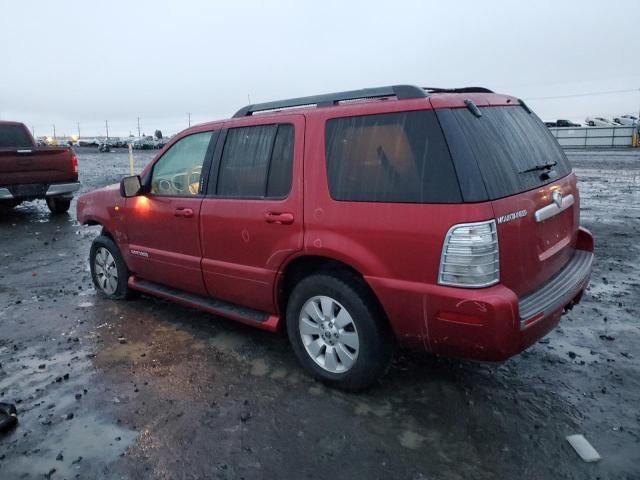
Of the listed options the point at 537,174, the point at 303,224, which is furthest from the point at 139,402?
the point at 537,174

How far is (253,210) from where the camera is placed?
12.9ft

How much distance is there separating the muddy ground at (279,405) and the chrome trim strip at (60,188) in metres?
6.54

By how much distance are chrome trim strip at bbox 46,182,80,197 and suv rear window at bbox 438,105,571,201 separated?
10.4 metres

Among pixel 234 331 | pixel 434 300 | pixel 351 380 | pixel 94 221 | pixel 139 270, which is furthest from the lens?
pixel 94 221

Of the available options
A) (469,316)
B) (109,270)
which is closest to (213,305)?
(109,270)

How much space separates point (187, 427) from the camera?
3256 millimetres

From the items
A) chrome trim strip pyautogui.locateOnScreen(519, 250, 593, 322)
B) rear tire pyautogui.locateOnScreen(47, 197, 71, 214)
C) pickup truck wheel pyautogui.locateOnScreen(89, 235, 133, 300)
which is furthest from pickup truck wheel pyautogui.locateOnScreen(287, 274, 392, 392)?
rear tire pyautogui.locateOnScreen(47, 197, 71, 214)

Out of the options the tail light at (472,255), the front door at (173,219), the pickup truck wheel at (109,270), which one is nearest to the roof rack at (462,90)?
the tail light at (472,255)

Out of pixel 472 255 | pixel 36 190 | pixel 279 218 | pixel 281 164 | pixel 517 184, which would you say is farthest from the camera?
pixel 36 190

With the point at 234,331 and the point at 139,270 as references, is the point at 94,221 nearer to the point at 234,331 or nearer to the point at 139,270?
the point at 139,270

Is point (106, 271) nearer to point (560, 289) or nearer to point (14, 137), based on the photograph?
point (560, 289)

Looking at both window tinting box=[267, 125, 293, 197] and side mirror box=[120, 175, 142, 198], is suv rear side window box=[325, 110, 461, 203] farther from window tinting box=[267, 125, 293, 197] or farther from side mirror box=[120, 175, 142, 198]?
side mirror box=[120, 175, 142, 198]

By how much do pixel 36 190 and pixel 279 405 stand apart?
380 inches

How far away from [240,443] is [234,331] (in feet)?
5.90
